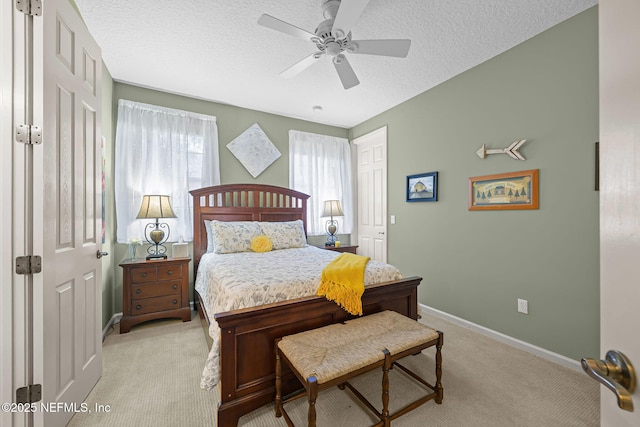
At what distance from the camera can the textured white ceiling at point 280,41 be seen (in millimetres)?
2010

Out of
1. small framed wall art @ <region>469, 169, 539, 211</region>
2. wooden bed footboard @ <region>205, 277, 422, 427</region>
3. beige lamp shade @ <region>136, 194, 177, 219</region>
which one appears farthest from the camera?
beige lamp shade @ <region>136, 194, 177, 219</region>

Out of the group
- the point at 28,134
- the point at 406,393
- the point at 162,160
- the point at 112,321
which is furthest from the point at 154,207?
the point at 406,393

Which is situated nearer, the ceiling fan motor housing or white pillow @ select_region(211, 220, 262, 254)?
the ceiling fan motor housing

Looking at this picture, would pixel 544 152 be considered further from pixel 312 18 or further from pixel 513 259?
pixel 312 18

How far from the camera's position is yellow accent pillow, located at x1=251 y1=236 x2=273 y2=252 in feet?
10.2

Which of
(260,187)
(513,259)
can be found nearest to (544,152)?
(513,259)

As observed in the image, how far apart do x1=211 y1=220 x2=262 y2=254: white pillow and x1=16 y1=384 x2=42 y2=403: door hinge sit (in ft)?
5.98

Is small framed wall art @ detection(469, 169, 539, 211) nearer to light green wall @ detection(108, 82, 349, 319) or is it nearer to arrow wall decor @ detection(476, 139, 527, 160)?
arrow wall decor @ detection(476, 139, 527, 160)

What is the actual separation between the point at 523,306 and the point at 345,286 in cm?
184

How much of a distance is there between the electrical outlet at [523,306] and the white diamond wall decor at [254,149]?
3.50 metres

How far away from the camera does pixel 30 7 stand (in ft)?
4.13

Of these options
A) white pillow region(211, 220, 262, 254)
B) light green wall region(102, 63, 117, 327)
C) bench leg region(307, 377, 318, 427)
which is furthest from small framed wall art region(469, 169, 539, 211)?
light green wall region(102, 63, 117, 327)

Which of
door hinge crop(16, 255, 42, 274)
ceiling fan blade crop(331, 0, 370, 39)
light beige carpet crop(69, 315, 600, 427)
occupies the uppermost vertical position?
ceiling fan blade crop(331, 0, 370, 39)

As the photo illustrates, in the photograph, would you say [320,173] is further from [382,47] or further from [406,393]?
[406,393]
